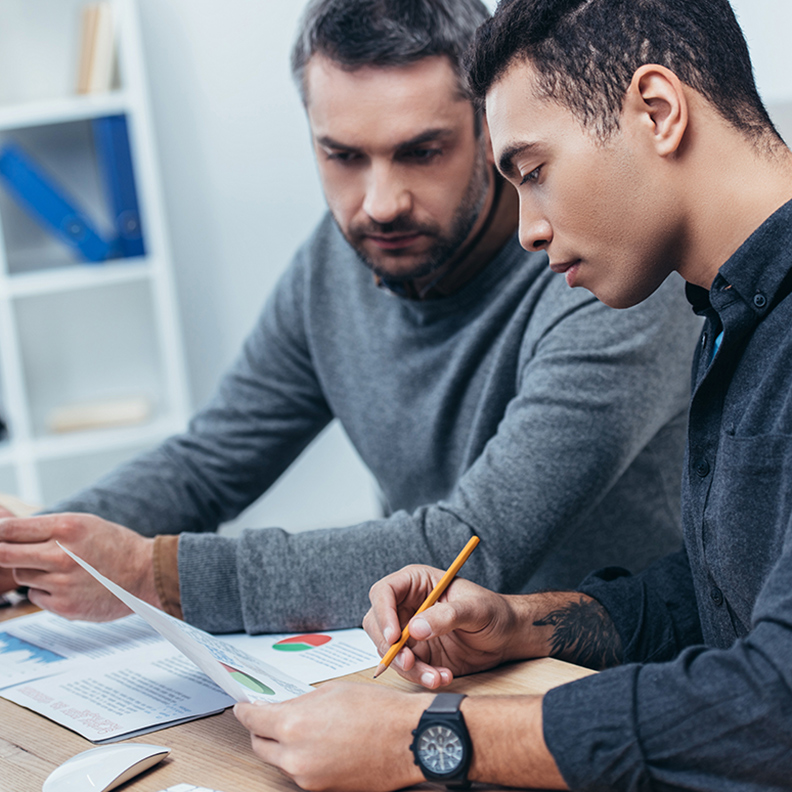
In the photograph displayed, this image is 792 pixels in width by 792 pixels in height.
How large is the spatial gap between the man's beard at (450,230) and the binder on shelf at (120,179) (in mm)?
1241

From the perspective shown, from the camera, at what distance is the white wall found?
8.54 feet

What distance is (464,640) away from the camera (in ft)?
2.86

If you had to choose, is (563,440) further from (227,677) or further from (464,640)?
(227,677)

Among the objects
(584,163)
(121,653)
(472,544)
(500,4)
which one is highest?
(500,4)

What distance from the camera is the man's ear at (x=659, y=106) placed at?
792 millimetres

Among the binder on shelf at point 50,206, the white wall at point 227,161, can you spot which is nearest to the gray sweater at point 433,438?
the binder on shelf at point 50,206

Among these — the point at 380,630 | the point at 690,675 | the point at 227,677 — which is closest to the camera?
the point at 690,675

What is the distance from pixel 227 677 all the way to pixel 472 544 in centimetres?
27

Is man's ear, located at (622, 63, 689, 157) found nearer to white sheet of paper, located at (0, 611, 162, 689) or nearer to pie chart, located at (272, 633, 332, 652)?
pie chart, located at (272, 633, 332, 652)

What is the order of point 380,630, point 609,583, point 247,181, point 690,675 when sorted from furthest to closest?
point 247,181 → point 609,583 → point 380,630 → point 690,675

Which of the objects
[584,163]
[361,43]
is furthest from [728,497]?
[361,43]

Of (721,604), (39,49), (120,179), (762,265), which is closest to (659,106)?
(762,265)

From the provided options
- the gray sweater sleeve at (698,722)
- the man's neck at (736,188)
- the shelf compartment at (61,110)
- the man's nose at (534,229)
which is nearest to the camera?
the gray sweater sleeve at (698,722)

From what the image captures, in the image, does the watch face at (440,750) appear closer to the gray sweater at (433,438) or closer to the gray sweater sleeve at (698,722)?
the gray sweater sleeve at (698,722)
